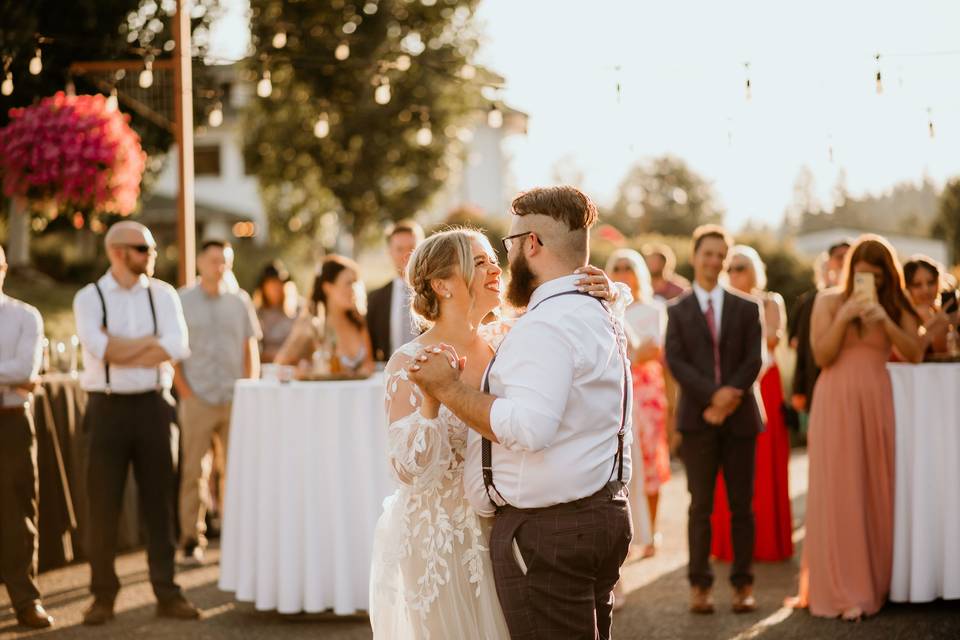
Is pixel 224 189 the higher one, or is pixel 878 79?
pixel 224 189

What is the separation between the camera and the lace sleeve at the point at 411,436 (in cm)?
368

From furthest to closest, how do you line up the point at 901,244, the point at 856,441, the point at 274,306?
the point at 901,244
the point at 274,306
the point at 856,441

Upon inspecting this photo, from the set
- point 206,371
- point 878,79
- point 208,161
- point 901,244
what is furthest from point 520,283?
point 208,161

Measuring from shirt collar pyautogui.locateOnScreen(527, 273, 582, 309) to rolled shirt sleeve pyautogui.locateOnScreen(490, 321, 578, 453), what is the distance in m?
0.13

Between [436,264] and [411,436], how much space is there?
0.55m

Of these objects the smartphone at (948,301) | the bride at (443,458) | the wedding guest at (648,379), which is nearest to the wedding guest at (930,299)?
the smartphone at (948,301)

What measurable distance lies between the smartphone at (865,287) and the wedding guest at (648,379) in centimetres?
209

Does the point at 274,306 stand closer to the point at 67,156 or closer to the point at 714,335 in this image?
the point at 67,156

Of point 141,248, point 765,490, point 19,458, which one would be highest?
point 141,248

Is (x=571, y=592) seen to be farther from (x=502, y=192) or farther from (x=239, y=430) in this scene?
(x=502, y=192)

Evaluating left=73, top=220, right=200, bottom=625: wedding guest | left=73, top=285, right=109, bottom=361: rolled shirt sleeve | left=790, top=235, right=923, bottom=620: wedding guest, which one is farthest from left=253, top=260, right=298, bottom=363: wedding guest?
left=790, top=235, right=923, bottom=620: wedding guest

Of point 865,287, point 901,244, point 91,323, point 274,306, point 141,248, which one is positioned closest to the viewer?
point 865,287

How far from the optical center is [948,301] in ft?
24.0

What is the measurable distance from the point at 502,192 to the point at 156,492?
51.8 meters
